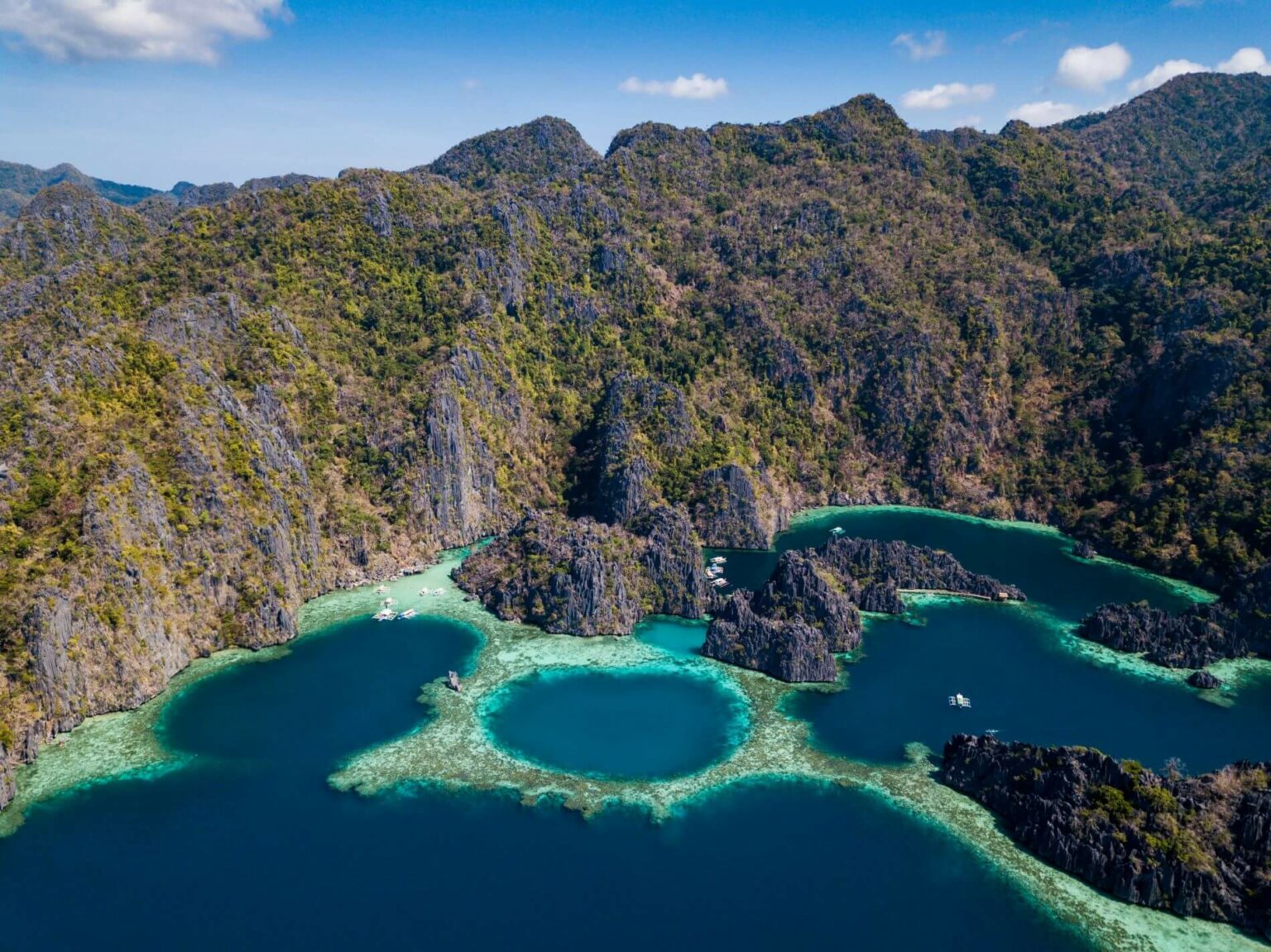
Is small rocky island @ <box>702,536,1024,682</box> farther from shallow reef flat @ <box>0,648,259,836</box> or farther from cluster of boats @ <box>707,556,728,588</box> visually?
shallow reef flat @ <box>0,648,259,836</box>

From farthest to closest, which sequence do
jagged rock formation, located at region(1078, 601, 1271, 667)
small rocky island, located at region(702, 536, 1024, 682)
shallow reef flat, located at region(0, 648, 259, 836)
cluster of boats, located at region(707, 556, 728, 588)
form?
cluster of boats, located at region(707, 556, 728, 588) → jagged rock formation, located at region(1078, 601, 1271, 667) → small rocky island, located at region(702, 536, 1024, 682) → shallow reef flat, located at region(0, 648, 259, 836)

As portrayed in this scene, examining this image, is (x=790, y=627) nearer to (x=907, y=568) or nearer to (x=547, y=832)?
(x=907, y=568)

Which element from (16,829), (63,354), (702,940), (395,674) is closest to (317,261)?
(63,354)

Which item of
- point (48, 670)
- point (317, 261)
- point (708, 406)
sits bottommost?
point (48, 670)

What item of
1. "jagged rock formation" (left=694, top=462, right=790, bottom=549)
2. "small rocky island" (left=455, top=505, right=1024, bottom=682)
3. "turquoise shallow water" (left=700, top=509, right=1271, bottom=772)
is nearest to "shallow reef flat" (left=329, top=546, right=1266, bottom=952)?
"turquoise shallow water" (left=700, top=509, right=1271, bottom=772)

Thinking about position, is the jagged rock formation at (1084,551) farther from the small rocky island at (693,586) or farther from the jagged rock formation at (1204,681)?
the jagged rock formation at (1204,681)

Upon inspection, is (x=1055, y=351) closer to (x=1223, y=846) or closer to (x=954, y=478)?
(x=954, y=478)
